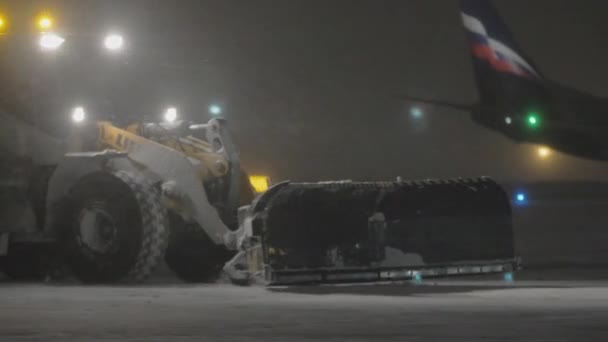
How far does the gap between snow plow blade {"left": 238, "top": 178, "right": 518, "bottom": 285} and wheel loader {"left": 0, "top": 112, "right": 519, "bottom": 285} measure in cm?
1

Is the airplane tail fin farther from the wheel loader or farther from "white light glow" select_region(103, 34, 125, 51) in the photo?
"white light glow" select_region(103, 34, 125, 51)

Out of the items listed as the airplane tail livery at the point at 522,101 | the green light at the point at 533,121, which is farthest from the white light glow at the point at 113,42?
the green light at the point at 533,121

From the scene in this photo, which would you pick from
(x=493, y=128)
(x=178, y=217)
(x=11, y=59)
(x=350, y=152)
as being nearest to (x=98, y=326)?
(x=178, y=217)

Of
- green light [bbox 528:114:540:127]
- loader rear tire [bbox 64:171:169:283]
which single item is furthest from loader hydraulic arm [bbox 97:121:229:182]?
green light [bbox 528:114:540:127]

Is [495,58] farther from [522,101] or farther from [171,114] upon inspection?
[171,114]

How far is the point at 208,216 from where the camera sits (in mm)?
15094

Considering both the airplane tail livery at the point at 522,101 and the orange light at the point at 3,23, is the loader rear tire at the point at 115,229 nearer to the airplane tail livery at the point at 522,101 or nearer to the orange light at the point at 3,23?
the orange light at the point at 3,23

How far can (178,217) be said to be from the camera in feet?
51.1

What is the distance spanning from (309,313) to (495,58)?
1281 inches

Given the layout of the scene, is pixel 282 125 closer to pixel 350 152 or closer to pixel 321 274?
pixel 350 152

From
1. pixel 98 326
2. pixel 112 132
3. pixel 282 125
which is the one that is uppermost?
pixel 282 125

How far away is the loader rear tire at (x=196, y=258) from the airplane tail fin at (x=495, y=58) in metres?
27.4

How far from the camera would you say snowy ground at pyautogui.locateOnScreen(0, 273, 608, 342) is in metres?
10.0

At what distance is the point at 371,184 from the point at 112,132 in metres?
3.43
